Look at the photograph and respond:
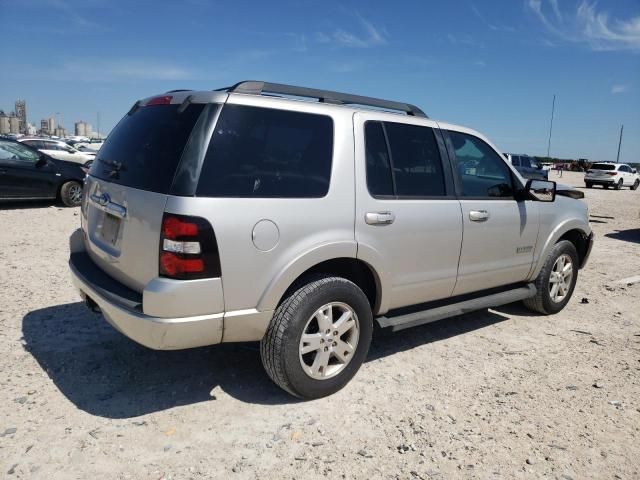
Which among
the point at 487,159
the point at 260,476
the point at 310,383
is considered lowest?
the point at 260,476

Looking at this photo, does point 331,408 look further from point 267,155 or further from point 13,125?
point 13,125

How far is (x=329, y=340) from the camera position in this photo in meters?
3.18

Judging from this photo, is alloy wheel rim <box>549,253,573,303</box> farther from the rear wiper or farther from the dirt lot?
the rear wiper

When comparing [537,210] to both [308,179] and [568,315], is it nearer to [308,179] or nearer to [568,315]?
[568,315]

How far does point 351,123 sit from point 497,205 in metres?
1.67

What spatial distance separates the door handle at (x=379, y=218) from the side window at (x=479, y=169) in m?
0.93

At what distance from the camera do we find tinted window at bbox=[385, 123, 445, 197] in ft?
11.7

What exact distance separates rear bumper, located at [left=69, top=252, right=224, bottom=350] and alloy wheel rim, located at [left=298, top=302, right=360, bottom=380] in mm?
601

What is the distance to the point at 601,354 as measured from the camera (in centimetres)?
419

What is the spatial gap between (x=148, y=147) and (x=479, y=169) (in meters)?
2.74

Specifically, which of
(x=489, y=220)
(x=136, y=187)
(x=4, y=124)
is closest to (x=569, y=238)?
(x=489, y=220)

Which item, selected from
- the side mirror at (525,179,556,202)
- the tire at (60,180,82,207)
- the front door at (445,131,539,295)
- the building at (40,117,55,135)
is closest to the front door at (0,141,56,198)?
the tire at (60,180,82,207)

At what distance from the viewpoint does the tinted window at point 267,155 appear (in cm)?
272

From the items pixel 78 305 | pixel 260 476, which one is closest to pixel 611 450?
pixel 260 476
